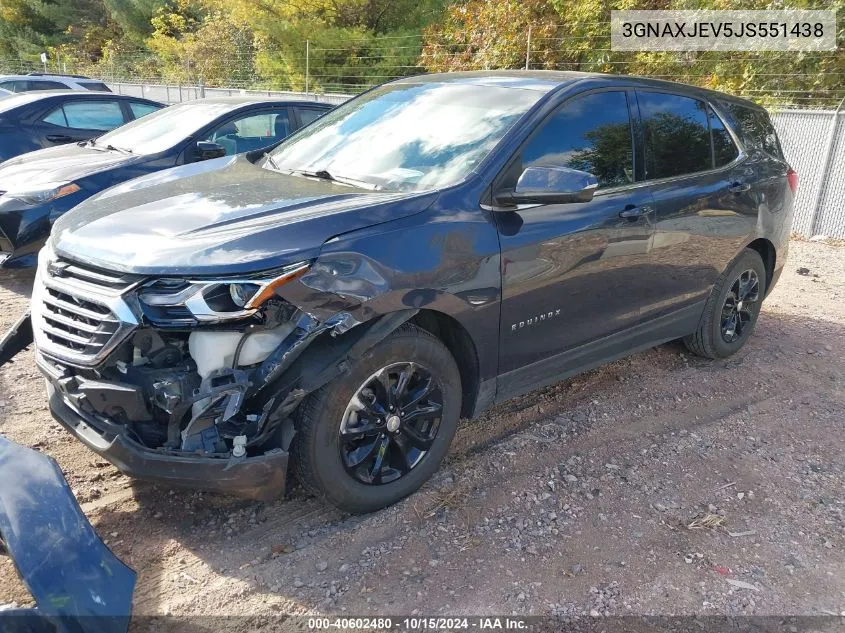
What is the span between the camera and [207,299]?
2457mm

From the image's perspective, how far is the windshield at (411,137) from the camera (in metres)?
3.27

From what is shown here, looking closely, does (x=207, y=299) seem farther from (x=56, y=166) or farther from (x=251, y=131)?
(x=251, y=131)

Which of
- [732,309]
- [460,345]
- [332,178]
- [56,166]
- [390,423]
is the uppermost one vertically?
[332,178]

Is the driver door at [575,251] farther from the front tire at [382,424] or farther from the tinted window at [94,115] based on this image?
the tinted window at [94,115]

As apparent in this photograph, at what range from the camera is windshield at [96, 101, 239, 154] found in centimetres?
638

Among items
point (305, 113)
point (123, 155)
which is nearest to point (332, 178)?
point (123, 155)

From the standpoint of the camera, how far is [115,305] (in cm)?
248

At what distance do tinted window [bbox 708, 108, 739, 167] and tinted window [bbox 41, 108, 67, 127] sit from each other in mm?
6933

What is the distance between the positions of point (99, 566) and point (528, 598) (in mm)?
1527

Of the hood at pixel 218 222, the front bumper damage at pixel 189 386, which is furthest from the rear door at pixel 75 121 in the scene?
the front bumper damage at pixel 189 386

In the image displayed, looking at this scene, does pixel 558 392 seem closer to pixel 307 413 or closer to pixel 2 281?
pixel 307 413

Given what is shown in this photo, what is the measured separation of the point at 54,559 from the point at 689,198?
147 inches

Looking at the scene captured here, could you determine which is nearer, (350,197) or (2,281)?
(350,197)

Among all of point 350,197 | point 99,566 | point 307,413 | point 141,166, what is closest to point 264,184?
point 350,197
